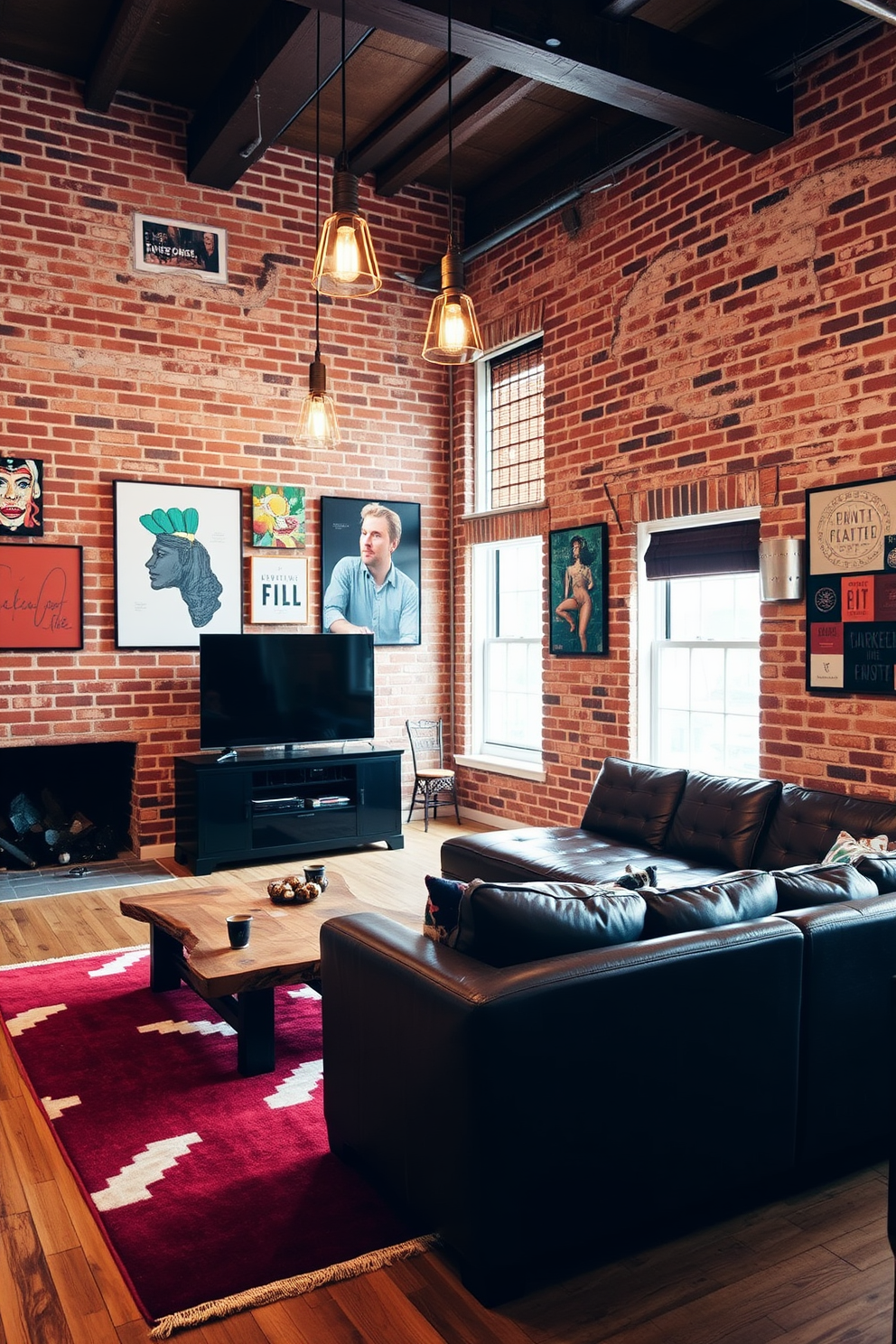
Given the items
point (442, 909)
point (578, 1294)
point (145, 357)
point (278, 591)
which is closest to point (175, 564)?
point (278, 591)

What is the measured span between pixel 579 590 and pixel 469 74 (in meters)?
2.74

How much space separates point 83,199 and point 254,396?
1442mm

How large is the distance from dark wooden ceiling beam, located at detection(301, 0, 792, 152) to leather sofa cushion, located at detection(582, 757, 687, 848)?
292cm

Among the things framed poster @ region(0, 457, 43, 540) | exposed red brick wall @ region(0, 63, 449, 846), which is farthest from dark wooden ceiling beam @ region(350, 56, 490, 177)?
framed poster @ region(0, 457, 43, 540)

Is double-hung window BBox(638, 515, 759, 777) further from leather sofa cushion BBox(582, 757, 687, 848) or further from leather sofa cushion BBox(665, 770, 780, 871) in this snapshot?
leather sofa cushion BBox(665, 770, 780, 871)

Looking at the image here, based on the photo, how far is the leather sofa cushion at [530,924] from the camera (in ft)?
7.30

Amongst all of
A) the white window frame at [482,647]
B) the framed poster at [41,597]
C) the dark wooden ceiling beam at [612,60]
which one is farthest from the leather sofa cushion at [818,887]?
the framed poster at [41,597]

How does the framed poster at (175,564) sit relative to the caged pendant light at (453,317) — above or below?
below

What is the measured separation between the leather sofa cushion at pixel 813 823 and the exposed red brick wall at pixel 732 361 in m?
0.41

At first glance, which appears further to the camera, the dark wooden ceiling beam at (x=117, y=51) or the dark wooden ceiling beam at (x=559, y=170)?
the dark wooden ceiling beam at (x=559, y=170)

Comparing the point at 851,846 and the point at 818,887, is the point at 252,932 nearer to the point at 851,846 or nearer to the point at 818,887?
the point at 818,887

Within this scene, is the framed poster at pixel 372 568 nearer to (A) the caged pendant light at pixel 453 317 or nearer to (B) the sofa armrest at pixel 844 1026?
(A) the caged pendant light at pixel 453 317

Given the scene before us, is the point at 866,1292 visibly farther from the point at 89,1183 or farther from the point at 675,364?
the point at 675,364

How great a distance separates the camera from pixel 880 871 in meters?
2.77
